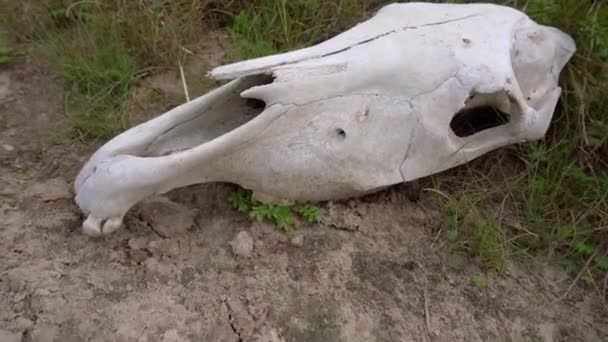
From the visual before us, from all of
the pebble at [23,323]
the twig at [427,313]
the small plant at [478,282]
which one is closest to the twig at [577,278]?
the small plant at [478,282]

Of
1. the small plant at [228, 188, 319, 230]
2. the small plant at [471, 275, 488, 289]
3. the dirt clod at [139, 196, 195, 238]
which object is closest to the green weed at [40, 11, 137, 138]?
the dirt clod at [139, 196, 195, 238]

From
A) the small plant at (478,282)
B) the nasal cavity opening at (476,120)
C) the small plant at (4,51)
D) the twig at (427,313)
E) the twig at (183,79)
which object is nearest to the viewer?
the twig at (427,313)

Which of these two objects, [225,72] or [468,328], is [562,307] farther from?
[225,72]

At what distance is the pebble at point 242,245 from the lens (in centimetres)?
241

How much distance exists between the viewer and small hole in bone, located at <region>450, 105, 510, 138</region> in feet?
9.43

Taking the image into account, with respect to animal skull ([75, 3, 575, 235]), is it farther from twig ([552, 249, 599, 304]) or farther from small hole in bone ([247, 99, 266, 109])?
twig ([552, 249, 599, 304])

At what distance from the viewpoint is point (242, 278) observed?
2.36 metres

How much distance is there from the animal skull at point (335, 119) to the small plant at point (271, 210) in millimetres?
47

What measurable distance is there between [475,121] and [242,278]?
1333 millimetres

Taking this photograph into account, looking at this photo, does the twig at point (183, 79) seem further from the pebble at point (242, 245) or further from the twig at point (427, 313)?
the twig at point (427, 313)

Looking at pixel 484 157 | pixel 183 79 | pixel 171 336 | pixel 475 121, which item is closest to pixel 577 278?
pixel 484 157

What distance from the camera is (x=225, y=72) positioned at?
2207 mm

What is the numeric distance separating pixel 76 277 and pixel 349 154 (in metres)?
1.09

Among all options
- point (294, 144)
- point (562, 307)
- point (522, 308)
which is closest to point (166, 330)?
point (294, 144)
